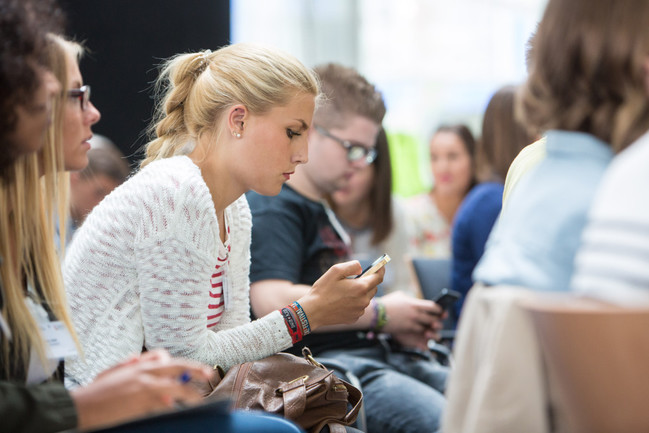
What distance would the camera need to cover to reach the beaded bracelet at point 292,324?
1.82 metres

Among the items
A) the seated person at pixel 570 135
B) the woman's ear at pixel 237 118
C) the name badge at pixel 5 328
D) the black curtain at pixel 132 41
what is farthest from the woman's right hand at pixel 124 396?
the black curtain at pixel 132 41

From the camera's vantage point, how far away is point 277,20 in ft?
18.9

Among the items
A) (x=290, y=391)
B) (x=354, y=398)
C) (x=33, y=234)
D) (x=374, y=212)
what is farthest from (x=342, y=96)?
(x=33, y=234)

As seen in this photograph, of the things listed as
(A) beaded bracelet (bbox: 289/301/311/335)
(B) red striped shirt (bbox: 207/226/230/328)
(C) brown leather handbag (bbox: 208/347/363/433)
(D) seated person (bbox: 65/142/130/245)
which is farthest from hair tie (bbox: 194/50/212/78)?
(D) seated person (bbox: 65/142/130/245)

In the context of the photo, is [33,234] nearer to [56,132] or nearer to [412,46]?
[56,132]

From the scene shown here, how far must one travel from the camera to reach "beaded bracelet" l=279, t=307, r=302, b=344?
182 cm

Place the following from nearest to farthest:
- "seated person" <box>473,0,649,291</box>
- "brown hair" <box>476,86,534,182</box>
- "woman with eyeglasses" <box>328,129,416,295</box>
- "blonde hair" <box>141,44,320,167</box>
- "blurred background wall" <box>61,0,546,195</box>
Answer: "seated person" <box>473,0,649,291</box> → "blonde hair" <box>141,44,320,167</box> → "brown hair" <box>476,86,534,182</box> → "woman with eyeglasses" <box>328,129,416,295</box> → "blurred background wall" <box>61,0,546,195</box>

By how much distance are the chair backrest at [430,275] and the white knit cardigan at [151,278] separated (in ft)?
5.15

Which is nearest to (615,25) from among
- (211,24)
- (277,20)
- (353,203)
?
(353,203)

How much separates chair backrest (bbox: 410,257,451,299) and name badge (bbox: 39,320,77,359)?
2091 mm

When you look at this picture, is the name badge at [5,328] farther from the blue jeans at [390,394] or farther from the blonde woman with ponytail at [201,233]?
the blue jeans at [390,394]

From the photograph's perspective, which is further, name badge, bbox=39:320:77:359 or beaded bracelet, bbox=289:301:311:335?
beaded bracelet, bbox=289:301:311:335

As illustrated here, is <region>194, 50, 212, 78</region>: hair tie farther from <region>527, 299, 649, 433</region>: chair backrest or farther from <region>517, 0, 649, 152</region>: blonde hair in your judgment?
<region>527, 299, 649, 433</region>: chair backrest

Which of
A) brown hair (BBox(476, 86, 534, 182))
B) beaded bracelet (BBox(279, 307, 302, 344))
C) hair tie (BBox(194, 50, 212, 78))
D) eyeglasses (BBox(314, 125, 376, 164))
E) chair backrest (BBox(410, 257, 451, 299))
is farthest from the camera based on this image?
chair backrest (BBox(410, 257, 451, 299))
